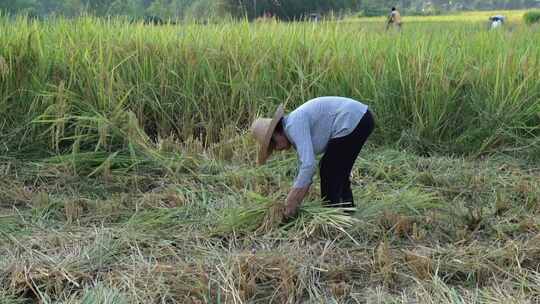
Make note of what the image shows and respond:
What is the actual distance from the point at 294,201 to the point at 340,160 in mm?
339

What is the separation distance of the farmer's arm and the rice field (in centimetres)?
26

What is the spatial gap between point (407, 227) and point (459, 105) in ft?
5.62

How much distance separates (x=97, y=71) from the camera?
391 centimetres

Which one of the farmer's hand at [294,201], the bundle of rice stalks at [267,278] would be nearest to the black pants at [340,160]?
the farmer's hand at [294,201]

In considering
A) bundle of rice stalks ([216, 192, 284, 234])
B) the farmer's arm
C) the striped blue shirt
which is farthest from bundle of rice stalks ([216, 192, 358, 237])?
the striped blue shirt

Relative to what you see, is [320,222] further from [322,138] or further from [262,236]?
[322,138]

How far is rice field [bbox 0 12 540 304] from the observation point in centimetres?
232

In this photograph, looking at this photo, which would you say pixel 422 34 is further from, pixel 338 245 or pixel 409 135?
pixel 338 245

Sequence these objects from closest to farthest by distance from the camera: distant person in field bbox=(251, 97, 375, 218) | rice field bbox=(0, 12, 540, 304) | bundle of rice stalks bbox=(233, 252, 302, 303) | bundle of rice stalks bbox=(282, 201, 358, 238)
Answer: bundle of rice stalks bbox=(233, 252, 302, 303), rice field bbox=(0, 12, 540, 304), distant person in field bbox=(251, 97, 375, 218), bundle of rice stalks bbox=(282, 201, 358, 238)

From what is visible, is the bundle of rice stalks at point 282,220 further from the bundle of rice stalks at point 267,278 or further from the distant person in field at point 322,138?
the bundle of rice stalks at point 267,278

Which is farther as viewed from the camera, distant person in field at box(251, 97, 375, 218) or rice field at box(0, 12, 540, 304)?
distant person in field at box(251, 97, 375, 218)

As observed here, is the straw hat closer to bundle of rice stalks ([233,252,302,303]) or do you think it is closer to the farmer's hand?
the farmer's hand

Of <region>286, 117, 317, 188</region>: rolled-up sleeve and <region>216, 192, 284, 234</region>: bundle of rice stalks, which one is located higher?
<region>286, 117, 317, 188</region>: rolled-up sleeve

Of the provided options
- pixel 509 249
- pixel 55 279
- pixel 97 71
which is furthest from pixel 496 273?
pixel 97 71
